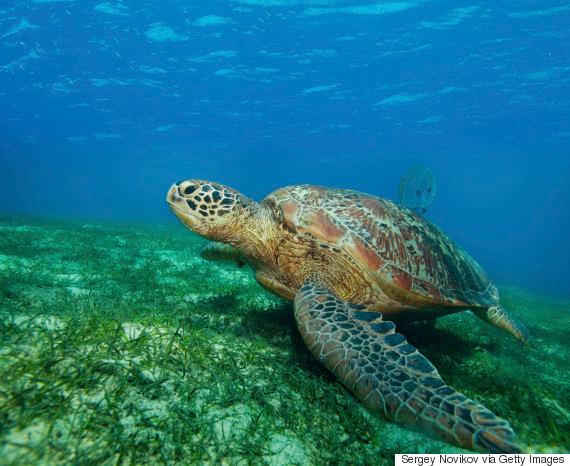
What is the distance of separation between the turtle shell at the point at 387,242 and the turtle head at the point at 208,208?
55 cm

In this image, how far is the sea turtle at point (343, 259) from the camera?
9.20ft

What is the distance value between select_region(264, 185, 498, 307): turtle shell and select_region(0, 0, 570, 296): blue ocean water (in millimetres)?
19297

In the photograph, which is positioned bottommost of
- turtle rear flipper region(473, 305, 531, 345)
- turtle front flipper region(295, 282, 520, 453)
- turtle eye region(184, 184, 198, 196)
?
turtle rear flipper region(473, 305, 531, 345)

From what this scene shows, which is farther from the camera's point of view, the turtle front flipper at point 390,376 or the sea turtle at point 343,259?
the sea turtle at point 343,259

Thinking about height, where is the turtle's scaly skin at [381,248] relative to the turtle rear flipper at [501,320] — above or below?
above

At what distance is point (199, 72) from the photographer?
26484mm

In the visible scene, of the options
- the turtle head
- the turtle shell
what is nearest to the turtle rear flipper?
the turtle shell

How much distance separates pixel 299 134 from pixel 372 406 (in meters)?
43.8

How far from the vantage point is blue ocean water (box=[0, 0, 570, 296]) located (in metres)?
Answer: 19.0

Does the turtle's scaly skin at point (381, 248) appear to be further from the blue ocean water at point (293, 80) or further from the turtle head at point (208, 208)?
the blue ocean water at point (293, 80)

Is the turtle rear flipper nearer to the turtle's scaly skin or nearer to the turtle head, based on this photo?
the turtle's scaly skin

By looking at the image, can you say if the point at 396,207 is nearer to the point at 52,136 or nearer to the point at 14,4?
the point at 14,4

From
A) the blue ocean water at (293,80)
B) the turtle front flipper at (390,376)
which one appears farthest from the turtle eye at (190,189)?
the blue ocean water at (293,80)

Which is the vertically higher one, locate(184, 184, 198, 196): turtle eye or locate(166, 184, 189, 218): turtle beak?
locate(184, 184, 198, 196): turtle eye
